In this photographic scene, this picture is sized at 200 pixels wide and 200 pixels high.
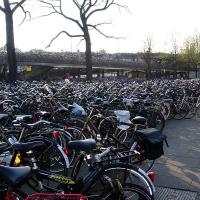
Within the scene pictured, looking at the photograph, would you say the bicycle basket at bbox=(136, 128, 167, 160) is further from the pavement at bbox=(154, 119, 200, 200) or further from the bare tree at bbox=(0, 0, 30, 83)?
the bare tree at bbox=(0, 0, 30, 83)

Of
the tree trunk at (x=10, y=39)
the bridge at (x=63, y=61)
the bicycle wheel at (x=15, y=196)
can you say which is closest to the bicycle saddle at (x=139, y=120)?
the bicycle wheel at (x=15, y=196)

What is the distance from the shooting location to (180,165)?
5.94 metres

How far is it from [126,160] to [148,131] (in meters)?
0.78

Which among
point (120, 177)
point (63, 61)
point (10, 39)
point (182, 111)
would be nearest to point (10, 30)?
point (10, 39)

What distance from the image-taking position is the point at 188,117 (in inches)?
443

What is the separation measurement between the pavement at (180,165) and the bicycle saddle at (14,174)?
7.89 ft

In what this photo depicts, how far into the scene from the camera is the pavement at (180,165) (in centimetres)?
491

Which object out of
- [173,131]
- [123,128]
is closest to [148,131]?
[123,128]

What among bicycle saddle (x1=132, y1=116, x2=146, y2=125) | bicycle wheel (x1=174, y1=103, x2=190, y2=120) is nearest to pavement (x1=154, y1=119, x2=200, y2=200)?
bicycle saddle (x1=132, y1=116, x2=146, y2=125)

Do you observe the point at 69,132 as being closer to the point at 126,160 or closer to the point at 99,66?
the point at 126,160

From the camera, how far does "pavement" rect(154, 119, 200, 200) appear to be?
491 centimetres

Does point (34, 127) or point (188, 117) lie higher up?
point (34, 127)

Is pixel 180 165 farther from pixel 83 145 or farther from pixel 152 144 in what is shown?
pixel 83 145

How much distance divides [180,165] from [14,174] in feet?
12.5
